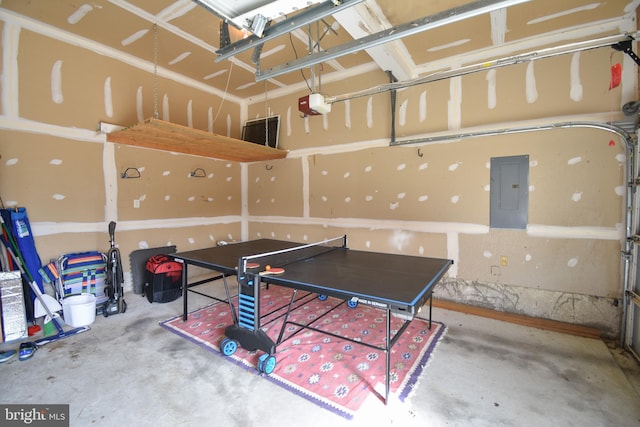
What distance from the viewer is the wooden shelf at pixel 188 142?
10.2ft

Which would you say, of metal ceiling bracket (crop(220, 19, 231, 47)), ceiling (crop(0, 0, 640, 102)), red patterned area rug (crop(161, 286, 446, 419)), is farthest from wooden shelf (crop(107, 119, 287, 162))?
red patterned area rug (crop(161, 286, 446, 419))

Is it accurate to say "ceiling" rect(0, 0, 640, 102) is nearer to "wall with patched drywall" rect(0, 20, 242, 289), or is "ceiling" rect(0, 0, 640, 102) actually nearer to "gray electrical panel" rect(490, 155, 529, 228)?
"wall with patched drywall" rect(0, 20, 242, 289)

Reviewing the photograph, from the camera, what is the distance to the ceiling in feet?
8.07

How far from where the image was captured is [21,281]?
259cm

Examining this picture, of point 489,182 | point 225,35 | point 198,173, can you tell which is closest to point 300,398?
point 225,35

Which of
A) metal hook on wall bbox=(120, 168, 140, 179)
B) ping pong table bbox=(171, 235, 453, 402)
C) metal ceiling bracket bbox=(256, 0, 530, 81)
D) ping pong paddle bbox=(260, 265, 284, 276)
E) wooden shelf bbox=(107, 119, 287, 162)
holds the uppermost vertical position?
metal ceiling bracket bbox=(256, 0, 530, 81)

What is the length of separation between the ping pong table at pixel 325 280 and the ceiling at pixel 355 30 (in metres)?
1.76

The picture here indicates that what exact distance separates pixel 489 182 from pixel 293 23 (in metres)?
2.63

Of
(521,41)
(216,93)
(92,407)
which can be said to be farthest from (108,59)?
(521,41)


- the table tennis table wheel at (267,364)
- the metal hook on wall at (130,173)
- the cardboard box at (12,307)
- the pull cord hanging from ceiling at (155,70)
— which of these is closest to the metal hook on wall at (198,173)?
the metal hook on wall at (130,173)

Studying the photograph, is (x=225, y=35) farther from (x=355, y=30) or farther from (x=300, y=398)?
(x=300, y=398)

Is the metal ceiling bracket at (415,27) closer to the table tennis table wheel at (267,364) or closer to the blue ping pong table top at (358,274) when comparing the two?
the blue ping pong table top at (358,274)

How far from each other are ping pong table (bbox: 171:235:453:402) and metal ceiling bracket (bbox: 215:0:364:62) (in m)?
1.51

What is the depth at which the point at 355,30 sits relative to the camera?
2344 mm
